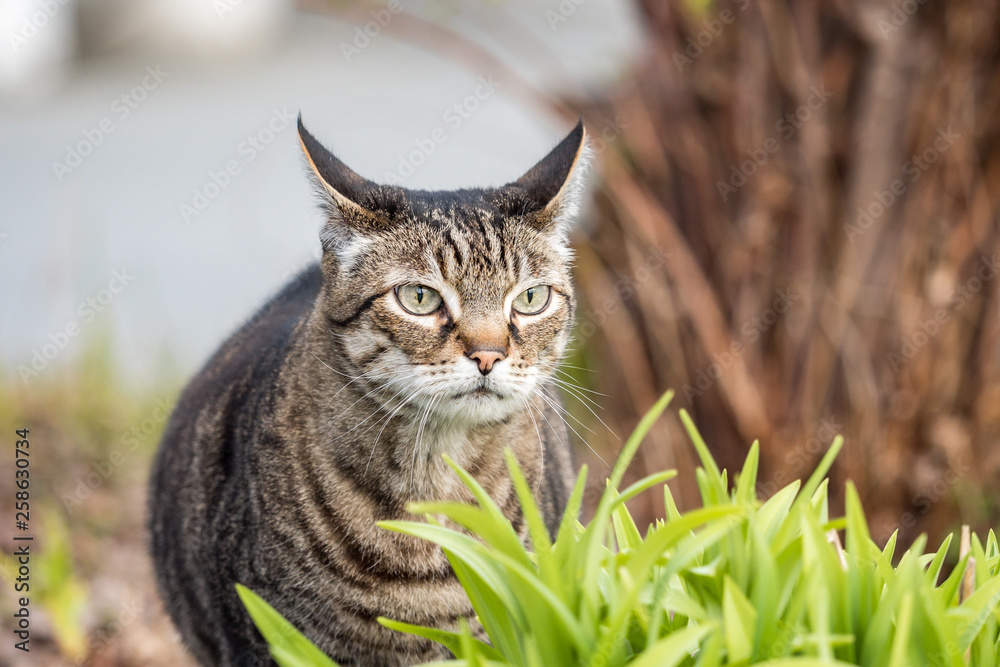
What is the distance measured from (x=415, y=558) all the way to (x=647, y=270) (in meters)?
1.79

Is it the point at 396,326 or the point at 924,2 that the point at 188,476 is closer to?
the point at 396,326

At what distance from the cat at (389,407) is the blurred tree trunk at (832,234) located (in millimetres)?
1276

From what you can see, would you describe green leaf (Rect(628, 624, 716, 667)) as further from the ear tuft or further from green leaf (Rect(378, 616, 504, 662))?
the ear tuft

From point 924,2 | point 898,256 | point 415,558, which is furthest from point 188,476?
A: point 924,2

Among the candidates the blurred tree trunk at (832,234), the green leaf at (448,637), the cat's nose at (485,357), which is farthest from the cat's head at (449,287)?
the blurred tree trunk at (832,234)

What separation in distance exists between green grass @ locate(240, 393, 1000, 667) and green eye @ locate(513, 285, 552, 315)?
730 millimetres

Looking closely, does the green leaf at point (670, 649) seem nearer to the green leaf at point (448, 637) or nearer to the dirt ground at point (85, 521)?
the green leaf at point (448, 637)

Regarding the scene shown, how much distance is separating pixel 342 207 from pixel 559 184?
504 mm

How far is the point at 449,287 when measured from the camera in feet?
6.26

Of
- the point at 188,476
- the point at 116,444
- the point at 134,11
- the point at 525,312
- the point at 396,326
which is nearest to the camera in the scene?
the point at 396,326

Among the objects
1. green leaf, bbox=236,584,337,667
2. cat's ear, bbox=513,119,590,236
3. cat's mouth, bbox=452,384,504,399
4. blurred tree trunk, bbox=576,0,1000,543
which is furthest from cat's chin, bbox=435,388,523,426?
blurred tree trunk, bbox=576,0,1000,543

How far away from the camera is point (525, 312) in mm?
1996

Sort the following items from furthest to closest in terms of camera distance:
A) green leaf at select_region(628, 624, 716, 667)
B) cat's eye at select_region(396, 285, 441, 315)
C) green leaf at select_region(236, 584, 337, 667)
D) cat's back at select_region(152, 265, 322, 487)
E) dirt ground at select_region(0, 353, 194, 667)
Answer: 1. dirt ground at select_region(0, 353, 194, 667)
2. cat's back at select_region(152, 265, 322, 487)
3. cat's eye at select_region(396, 285, 441, 315)
4. green leaf at select_region(236, 584, 337, 667)
5. green leaf at select_region(628, 624, 716, 667)

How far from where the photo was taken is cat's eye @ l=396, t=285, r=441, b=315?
6.25ft
